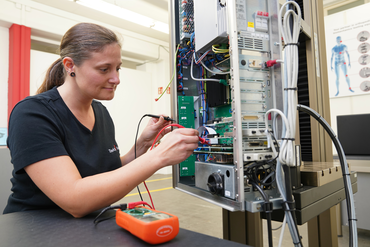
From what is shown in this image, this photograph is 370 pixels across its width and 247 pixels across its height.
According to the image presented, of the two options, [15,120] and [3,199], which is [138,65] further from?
[15,120]

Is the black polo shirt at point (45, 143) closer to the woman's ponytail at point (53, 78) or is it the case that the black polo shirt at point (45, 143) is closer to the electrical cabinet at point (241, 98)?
the woman's ponytail at point (53, 78)

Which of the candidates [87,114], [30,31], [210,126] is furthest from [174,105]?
[30,31]

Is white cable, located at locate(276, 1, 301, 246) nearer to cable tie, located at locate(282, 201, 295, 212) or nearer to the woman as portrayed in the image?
cable tie, located at locate(282, 201, 295, 212)

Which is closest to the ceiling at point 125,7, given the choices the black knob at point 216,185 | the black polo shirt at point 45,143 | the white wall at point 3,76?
the white wall at point 3,76

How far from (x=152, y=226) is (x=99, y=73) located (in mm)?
588

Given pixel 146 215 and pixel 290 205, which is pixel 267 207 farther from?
pixel 146 215

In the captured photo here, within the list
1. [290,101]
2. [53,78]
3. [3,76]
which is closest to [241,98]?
[290,101]

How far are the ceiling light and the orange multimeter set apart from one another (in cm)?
369

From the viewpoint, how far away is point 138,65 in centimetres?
571

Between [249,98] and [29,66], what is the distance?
153 inches

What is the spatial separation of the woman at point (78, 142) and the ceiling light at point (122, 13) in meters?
2.97

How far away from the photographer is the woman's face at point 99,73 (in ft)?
2.67

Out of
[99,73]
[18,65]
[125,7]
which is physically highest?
[125,7]

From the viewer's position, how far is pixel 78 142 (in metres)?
0.80
